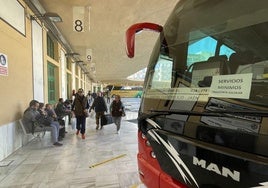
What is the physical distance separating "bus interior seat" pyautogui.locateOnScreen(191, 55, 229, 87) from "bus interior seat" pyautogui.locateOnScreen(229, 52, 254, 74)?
0.12 ft

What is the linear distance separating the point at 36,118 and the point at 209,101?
503cm

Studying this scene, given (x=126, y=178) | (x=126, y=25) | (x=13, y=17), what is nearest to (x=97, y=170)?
(x=126, y=178)

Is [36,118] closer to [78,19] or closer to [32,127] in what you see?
[32,127]

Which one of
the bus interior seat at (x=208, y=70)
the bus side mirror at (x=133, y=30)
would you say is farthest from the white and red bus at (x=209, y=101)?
the bus side mirror at (x=133, y=30)

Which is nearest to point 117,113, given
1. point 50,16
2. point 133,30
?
point 50,16

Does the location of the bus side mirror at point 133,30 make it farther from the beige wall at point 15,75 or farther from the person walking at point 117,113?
the person walking at point 117,113

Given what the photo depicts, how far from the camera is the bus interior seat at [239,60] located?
4.47ft

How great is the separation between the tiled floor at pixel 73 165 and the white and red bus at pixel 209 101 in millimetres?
1031

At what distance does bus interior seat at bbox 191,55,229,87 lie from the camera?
147 centimetres

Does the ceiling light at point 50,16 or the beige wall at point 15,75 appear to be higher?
the ceiling light at point 50,16

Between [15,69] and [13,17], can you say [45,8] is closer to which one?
[13,17]

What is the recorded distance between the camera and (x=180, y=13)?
1952mm

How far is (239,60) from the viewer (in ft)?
4.63

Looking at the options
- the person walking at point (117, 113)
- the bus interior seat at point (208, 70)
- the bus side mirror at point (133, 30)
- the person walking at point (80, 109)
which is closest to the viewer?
the bus interior seat at point (208, 70)
